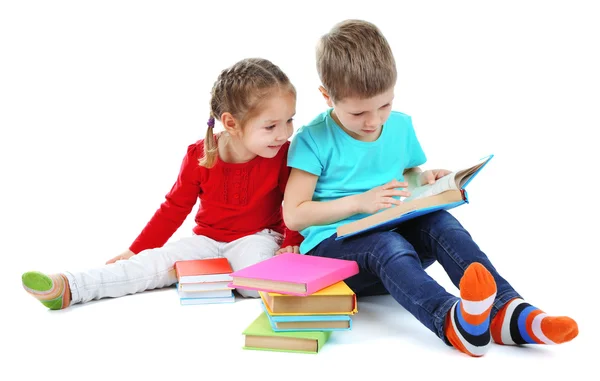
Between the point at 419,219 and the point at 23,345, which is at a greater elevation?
the point at 419,219

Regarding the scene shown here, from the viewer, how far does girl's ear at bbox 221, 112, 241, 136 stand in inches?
97.4

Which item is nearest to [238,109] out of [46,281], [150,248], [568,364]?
[150,248]

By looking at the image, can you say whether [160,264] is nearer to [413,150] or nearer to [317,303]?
[317,303]

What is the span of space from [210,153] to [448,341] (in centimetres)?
110

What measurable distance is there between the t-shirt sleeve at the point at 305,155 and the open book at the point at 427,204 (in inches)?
10.8

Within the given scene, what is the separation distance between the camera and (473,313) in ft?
5.65

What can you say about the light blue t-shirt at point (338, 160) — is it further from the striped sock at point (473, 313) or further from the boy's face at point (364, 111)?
the striped sock at point (473, 313)

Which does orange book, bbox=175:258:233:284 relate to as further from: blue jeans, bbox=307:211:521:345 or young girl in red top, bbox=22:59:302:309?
blue jeans, bbox=307:211:521:345

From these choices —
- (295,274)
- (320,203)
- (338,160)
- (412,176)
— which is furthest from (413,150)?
(295,274)

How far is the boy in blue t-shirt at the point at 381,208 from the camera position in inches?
71.0

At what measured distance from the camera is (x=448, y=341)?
186 centimetres

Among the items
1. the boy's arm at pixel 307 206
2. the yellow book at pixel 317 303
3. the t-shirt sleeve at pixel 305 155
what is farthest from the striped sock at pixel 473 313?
the t-shirt sleeve at pixel 305 155

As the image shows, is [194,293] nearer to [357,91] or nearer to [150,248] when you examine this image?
[150,248]

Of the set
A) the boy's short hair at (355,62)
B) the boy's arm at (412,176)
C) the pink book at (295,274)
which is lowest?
the pink book at (295,274)
